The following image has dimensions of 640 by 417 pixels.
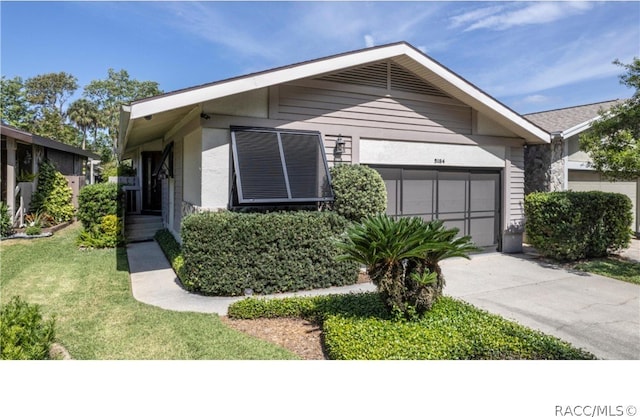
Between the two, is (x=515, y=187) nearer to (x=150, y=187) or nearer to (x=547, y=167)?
(x=547, y=167)

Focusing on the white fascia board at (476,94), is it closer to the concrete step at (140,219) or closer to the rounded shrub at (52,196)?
the concrete step at (140,219)

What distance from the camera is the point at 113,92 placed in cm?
4491

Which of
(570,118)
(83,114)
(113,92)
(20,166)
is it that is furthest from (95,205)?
(113,92)

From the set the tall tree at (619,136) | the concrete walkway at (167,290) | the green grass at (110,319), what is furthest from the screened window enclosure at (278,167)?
the tall tree at (619,136)

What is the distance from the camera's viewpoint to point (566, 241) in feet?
29.5

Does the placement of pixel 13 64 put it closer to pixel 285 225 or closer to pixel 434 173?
pixel 285 225

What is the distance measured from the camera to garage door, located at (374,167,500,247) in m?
9.08

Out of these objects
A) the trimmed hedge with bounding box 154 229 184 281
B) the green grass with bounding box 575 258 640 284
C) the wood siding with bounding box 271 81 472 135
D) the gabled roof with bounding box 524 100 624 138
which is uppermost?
the gabled roof with bounding box 524 100 624 138

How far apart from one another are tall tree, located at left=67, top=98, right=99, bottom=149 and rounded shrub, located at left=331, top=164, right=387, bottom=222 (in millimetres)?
46156

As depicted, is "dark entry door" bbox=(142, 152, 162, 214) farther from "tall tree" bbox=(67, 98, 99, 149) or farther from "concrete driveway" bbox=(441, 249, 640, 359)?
"tall tree" bbox=(67, 98, 99, 149)

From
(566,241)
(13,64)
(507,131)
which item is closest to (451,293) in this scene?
(566,241)

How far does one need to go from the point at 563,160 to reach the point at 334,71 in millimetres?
8557

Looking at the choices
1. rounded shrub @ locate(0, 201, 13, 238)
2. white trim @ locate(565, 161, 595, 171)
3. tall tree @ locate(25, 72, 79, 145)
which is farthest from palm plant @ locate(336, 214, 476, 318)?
tall tree @ locate(25, 72, 79, 145)
